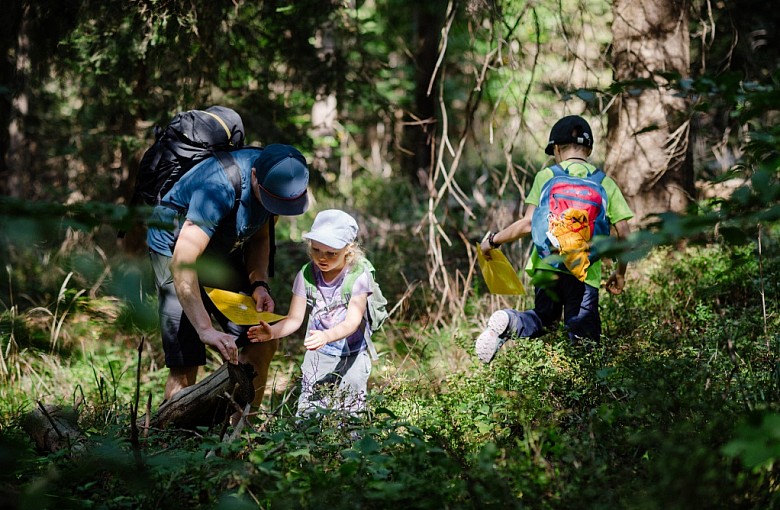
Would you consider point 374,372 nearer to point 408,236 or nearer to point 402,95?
point 408,236

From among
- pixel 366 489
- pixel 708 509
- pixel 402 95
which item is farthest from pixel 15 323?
pixel 402 95

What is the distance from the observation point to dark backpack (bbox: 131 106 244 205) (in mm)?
4344

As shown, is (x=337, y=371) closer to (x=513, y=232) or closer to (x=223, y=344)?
(x=223, y=344)

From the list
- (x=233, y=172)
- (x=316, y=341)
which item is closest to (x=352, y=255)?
(x=316, y=341)

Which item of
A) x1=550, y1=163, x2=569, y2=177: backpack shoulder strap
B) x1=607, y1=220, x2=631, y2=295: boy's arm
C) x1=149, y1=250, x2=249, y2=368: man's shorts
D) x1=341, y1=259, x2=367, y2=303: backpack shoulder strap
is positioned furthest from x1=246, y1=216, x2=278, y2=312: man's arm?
x1=607, y1=220, x2=631, y2=295: boy's arm

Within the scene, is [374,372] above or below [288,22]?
below

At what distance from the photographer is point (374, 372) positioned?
18.8ft

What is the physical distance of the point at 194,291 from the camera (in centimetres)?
402

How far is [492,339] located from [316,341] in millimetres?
1153

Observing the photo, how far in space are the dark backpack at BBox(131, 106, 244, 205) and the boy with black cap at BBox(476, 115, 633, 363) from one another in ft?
6.05

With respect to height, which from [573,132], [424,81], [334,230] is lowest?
[334,230]

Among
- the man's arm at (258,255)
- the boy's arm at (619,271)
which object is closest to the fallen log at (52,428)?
the man's arm at (258,255)

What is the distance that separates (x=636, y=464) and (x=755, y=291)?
3354 mm

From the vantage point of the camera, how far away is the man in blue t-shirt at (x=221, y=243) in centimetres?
396
